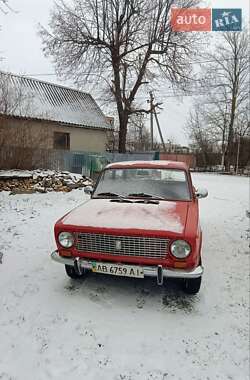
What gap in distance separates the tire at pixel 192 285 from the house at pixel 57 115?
1025 centimetres

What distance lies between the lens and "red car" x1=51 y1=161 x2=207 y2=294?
3.71m

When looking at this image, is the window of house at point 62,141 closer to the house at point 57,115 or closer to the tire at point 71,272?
the house at point 57,115

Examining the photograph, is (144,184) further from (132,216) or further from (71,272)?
(71,272)

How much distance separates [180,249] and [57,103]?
743 inches

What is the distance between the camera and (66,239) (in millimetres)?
4074

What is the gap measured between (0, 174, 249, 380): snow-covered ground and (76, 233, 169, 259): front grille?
661 millimetres

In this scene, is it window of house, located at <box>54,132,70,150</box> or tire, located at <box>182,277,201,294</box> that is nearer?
tire, located at <box>182,277,201,294</box>

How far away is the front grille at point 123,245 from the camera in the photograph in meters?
3.72

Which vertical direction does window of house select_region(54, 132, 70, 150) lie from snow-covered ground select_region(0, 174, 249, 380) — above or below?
above

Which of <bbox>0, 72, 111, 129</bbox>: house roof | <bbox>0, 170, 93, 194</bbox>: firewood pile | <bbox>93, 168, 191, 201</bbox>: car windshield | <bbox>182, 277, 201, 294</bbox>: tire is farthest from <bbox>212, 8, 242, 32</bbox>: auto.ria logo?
<bbox>182, 277, 201, 294</bbox>: tire

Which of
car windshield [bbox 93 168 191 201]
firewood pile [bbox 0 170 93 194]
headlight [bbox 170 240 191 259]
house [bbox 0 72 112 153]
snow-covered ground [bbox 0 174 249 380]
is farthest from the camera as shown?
house [bbox 0 72 112 153]

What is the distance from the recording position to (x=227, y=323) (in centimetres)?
377

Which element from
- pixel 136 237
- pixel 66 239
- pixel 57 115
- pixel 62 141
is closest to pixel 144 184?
pixel 136 237

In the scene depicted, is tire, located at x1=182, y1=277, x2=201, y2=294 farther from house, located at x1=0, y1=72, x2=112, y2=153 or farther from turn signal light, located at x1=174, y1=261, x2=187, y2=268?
house, located at x1=0, y1=72, x2=112, y2=153
